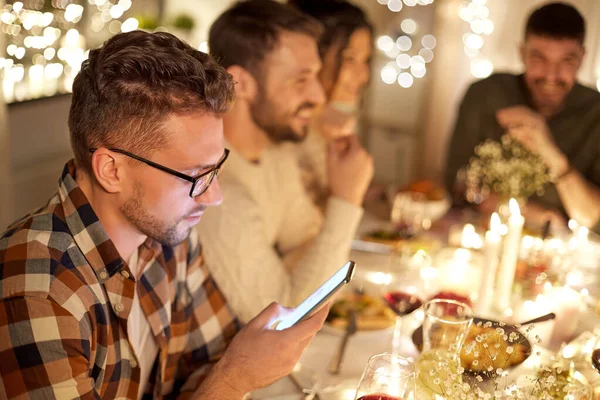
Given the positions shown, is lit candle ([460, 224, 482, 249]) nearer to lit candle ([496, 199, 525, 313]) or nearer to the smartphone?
lit candle ([496, 199, 525, 313])

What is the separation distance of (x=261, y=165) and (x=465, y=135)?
4.65 feet

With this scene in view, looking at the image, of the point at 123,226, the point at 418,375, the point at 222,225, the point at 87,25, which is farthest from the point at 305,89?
the point at 87,25

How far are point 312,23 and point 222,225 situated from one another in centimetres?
72

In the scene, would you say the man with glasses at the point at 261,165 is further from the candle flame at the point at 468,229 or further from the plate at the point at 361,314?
the candle flame at the point at 468,229

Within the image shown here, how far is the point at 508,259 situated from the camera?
1857mm

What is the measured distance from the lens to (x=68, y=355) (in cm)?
112

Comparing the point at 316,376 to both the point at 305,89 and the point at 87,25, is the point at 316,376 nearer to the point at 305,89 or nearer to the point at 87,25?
the point at 305,89

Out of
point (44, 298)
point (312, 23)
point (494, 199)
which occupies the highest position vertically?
point (312, 23)

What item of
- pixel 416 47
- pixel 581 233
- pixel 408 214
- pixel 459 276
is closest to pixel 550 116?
pixel 581 233

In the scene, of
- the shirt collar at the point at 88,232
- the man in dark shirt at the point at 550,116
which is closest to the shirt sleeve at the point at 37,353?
the shirt collar at the point at 88,232

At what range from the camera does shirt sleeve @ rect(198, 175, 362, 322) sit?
1.79m

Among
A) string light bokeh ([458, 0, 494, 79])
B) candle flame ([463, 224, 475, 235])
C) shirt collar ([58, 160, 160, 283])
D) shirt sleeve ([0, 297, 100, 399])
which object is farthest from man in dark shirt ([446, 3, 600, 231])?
shirt sleeve ([0, 297, 100, 399])

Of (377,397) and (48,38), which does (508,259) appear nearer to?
(377,397)

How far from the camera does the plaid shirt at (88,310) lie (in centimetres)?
110
